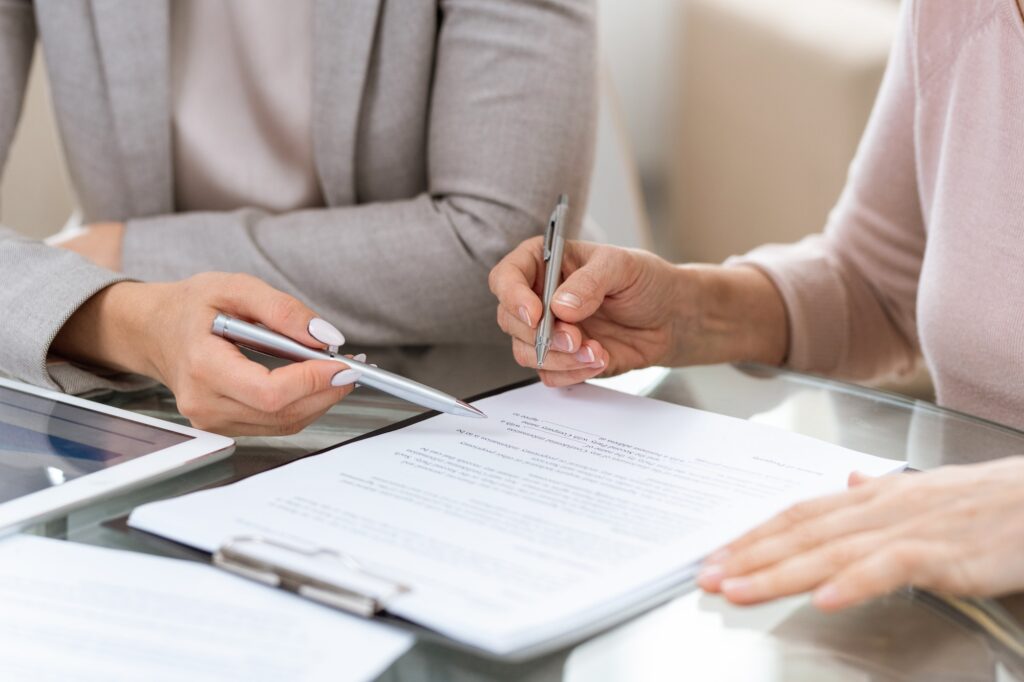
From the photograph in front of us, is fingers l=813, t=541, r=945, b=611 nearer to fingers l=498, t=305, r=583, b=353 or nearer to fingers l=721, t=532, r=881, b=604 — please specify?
fingers l=721, t=532, r=881, b=604

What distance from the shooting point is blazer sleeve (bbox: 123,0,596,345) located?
37.9 inches

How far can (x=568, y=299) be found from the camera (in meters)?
0.73

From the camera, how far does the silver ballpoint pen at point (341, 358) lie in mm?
668

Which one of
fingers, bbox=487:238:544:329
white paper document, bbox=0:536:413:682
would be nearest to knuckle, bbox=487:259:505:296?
fingers, bbox=487:238:544:329

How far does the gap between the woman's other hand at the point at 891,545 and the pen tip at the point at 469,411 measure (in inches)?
8.2

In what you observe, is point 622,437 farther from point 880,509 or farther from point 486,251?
point 486,251

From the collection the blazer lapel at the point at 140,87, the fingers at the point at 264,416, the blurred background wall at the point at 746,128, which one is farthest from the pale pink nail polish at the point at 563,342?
the blurred background wall at the point at 746,128

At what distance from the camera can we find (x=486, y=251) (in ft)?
3.21

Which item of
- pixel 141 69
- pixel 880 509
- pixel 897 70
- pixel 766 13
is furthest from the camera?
pixel 766 13

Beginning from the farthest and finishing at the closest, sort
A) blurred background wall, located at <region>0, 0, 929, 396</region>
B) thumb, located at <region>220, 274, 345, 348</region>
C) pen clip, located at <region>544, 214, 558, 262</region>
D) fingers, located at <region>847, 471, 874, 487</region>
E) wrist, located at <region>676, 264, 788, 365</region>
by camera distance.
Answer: blurred background wall, located at <region>0, 0, 929, 396</region> < wrist, located at <region>676, 264, 788, 365</region> < pen clip, located at <region>544, 214, 558, 262</region> < thumb, located at <region>220, 274, 345, 348</region> < fingers, located at <region>847, 471, 874, 487</region>

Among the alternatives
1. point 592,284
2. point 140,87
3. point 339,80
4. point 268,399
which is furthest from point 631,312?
point 140,87

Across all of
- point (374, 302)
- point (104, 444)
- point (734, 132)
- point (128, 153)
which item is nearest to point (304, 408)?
point (104, 444)

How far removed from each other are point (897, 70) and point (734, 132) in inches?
53.1

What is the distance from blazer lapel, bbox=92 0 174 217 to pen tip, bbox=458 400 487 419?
1.84 feet
